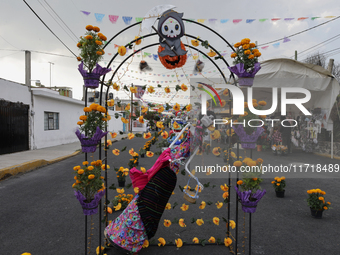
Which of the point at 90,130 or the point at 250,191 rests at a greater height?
the point at 90,130

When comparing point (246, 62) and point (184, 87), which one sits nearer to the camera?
point (246, 62)

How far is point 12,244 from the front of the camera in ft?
10.6

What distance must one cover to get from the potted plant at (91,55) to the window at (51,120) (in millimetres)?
12921

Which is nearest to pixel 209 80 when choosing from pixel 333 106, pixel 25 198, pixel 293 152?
pixel 25 198

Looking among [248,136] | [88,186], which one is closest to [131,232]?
[88,186]

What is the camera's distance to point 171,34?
2.71 meters

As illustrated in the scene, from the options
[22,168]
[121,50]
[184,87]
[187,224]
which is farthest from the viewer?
[22,168]

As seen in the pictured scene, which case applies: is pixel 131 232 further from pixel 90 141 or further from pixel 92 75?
pixel 92 75

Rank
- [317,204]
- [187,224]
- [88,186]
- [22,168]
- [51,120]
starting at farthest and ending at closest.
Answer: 1. [51,120]
2. [22,168]
3. [317,204]
4. [187,224]
5. [88,186]

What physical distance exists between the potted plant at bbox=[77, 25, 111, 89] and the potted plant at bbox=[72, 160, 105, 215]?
987mm

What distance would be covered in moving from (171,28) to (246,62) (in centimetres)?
98

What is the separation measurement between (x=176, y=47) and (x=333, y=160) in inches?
389

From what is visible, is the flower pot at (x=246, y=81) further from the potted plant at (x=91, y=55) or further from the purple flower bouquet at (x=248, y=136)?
the potted plant at (x=91, y=55)

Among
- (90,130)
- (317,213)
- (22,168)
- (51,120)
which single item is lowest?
(317,213)
